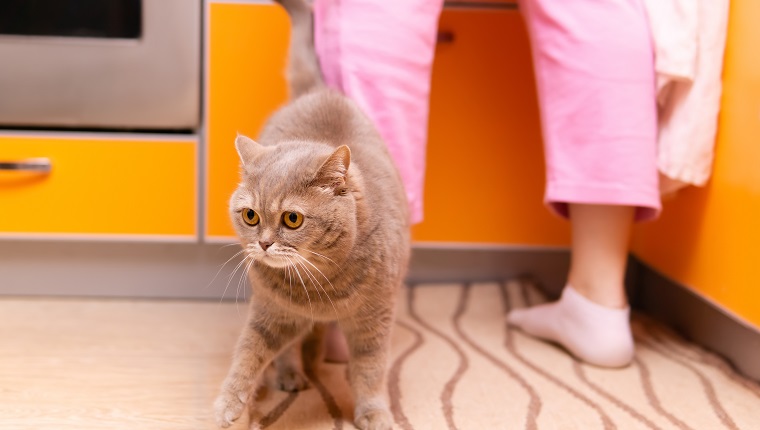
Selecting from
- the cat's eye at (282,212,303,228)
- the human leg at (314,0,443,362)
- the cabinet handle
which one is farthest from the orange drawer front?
the cat's eye at (282,212,303,228)

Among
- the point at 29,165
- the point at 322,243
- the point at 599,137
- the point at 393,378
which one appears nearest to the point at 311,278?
the point at 322,243

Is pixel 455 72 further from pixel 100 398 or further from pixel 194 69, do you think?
pixel 100 398

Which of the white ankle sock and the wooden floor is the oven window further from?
the white ankle sock

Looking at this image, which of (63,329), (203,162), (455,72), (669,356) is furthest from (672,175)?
(63,329)

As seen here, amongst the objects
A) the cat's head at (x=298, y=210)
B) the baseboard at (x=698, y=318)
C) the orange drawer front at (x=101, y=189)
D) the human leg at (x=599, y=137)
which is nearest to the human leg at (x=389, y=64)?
the human leg at (x=599, y=137)

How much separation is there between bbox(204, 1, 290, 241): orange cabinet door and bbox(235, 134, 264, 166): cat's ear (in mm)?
546

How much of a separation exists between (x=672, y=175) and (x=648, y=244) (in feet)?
1.12

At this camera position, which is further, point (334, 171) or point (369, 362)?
point (369, 362)

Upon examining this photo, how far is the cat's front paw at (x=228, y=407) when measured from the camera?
0.87 metres

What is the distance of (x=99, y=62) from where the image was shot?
1.36 metres

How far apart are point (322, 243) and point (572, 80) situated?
1.80 feet

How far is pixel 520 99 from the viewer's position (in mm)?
1498

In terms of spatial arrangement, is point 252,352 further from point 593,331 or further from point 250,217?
point 593,331

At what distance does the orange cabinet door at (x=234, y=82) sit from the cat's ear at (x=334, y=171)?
0.64 m
